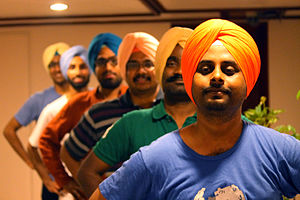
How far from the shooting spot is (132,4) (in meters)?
3.84

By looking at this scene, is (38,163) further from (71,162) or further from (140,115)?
(140,115)

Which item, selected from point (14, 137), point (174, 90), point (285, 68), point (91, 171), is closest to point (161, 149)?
point (174, 90)

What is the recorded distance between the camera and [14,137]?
15.5 ft

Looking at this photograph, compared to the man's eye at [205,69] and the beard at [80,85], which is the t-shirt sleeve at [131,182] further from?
the beard at [80,85]

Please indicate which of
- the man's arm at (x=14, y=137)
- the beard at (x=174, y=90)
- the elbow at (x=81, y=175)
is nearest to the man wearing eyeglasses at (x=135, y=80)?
the elbow at (x=81, y=175)

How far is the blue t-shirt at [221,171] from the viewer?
1.46m

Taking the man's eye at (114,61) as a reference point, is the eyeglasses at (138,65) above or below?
below

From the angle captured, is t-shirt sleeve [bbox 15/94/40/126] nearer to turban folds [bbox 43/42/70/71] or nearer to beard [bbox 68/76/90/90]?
turban folds [bbox 43/42/70/71]

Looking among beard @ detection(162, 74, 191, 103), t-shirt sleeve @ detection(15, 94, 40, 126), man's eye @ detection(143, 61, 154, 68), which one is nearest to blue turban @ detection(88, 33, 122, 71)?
man's eye @ detection(143, 61, 154, 68)

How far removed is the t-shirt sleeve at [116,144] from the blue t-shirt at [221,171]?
66cm

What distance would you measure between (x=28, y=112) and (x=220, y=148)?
A: 3.28m

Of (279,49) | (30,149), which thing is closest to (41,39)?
(30,149)

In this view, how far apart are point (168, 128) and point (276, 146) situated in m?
0.68

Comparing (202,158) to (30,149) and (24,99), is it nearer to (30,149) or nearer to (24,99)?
(30,149)
